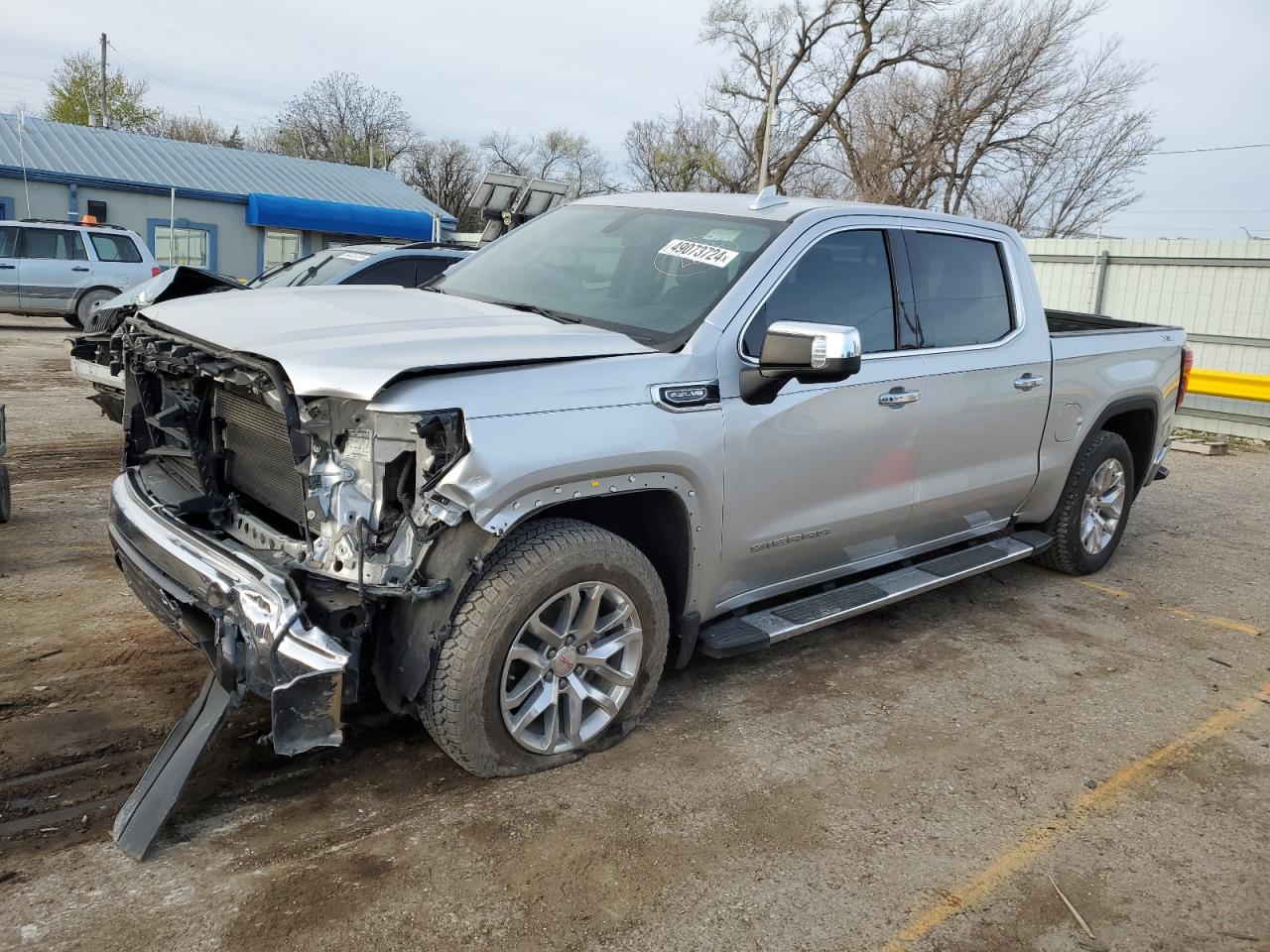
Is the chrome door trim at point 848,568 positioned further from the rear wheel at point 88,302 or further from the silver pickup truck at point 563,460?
the rear wheel at point 88,302

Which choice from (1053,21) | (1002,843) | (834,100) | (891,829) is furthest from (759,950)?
(1053,21)

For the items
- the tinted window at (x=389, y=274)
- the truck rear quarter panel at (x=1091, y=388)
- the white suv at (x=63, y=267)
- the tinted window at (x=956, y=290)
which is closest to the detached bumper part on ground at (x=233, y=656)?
the tinted window at (x=956, y=290)

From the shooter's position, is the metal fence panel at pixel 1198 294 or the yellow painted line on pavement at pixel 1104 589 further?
the metal fence panel at pixel 1198 294

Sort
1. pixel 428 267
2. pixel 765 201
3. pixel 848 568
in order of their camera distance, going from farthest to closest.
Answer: pixel 428 267 < pixel 848 568 < pixel 765 201

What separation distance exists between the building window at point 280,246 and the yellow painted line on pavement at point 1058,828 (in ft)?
96.4

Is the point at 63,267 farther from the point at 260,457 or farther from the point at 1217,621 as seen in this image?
the point at 1217,621

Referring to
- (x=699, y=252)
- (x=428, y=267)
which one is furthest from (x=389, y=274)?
(x=699, y=252)

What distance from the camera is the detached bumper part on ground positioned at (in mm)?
2756

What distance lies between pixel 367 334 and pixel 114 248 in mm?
17064

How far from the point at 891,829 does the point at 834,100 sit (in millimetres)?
33923

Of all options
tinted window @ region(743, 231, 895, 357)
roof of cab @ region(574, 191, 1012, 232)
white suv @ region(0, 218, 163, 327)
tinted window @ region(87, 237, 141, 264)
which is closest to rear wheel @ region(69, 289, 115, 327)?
white suv @ region(0, 218, 163, 327)

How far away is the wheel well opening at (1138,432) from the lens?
6.19m

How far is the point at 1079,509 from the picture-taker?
5.82 m

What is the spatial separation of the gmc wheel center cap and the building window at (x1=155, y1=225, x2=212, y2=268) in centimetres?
2826
